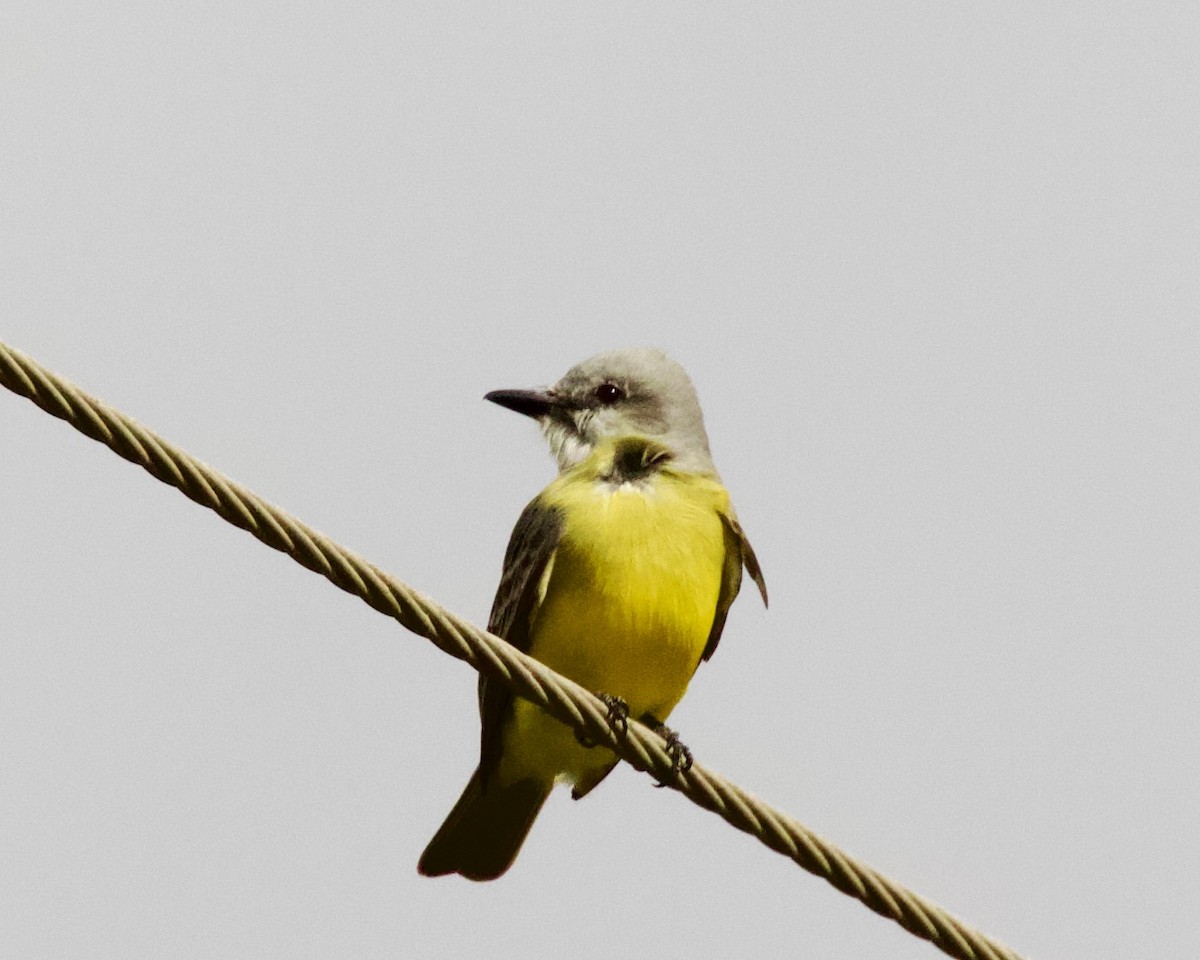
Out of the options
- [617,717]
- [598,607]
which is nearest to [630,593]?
[598,607]

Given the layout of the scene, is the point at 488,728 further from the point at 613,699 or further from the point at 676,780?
the point at 676,780

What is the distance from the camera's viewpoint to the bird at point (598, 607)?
6.14 metres

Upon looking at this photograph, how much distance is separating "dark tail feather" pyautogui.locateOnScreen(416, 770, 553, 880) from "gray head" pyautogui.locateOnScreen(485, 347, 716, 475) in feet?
4.23

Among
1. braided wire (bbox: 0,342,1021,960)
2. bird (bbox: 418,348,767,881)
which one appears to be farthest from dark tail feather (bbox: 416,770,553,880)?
braided wire (bbox: 0,342,1021,960)

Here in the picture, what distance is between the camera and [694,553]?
20.6ft

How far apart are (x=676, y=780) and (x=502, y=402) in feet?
9.72

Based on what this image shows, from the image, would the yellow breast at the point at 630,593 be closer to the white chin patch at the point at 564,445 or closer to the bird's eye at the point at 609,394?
the white chin patch at the point at 564,445

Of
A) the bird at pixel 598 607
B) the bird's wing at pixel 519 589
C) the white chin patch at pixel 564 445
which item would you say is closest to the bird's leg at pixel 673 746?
the bird at pixel 598 607

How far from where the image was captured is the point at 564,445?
7410 millimetres

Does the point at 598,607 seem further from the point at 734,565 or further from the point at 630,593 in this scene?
the point at 734,565

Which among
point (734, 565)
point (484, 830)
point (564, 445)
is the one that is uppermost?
point (564, 445)

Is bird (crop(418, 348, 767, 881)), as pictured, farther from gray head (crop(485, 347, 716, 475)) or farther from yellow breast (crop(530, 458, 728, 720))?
gray head (crop(485, 347, 716, 475))

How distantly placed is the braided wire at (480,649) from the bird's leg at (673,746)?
1.3 inches

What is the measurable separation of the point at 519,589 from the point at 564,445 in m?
1.24
